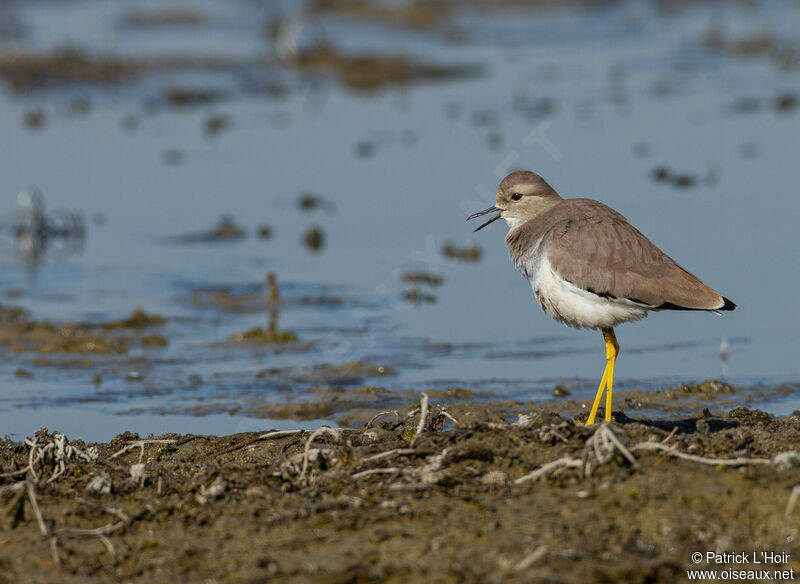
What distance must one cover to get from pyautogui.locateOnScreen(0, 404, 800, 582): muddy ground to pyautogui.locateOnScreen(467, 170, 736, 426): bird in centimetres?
83

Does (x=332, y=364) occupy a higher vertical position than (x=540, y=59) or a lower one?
lower

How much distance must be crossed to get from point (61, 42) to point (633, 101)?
9.59 meters

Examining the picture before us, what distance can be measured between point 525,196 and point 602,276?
1120 millimetres

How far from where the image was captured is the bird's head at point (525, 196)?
729cm

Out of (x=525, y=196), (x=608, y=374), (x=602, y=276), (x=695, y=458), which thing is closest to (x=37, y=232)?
(x=525, y=196)

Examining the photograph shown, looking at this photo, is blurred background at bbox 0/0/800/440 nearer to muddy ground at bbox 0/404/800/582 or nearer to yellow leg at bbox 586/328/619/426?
yellow leg at bbox 586/328/619/426

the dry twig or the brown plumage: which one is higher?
the brown plumage

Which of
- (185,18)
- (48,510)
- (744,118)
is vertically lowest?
(48,510)

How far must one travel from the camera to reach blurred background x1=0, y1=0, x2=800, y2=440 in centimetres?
869

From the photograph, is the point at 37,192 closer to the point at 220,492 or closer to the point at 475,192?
the point at 475,192

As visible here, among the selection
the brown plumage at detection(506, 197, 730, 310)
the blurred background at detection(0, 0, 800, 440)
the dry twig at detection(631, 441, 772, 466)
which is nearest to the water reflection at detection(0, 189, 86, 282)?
the blurred background at detection(0, 0, 800, 440)

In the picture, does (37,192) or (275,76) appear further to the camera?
(275,76)

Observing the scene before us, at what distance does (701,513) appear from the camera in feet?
15.9

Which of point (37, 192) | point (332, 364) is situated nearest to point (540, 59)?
point (37, 192)
